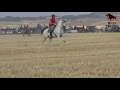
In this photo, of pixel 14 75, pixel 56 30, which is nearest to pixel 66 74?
pixel 14 75

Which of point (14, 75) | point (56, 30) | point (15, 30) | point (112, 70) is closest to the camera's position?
point (14, 75)
